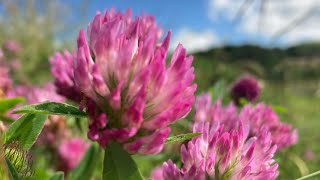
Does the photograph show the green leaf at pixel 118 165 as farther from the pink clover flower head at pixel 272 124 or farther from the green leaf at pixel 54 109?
the pink clover flower head at pixel 272 124

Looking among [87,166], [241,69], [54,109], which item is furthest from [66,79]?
[241,69]

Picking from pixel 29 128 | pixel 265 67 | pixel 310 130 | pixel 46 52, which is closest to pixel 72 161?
pixel 29 128

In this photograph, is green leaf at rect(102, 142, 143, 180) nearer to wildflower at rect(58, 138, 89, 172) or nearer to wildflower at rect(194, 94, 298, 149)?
wildflower at rect(194, 94, 298, 149)

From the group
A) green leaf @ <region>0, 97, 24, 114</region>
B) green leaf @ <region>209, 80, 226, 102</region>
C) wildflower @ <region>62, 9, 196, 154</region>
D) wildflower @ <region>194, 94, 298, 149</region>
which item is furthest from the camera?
green leaf @ <region>209, 80, 226, 102</region>

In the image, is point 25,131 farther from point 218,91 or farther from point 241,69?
point 241,69

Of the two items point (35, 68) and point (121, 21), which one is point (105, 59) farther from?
point (35, 68)

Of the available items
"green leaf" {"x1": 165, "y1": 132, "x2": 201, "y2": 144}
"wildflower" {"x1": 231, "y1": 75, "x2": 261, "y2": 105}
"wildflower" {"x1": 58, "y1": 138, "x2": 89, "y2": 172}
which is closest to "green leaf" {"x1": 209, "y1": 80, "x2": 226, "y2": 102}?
"wildflower" {"x1": 231, "y1": 75, "x2": 261, "y2": 105}

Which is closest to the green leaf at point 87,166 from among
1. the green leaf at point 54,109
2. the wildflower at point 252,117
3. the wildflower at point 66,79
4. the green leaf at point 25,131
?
the wildflower at point 66,79
